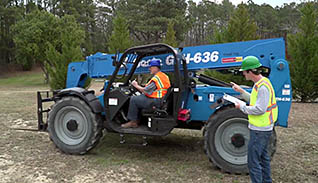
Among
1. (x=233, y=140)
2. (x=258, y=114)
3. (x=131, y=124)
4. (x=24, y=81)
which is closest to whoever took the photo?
(x=258, y=114)

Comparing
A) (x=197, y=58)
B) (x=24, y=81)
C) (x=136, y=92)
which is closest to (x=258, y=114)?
(x=197, y=58)

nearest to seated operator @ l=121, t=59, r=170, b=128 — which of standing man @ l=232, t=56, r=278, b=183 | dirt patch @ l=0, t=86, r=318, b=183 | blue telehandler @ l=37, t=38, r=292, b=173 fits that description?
blue telehandler @ l=37, t=38, r=292, b=173

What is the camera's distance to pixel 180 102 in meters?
4.65

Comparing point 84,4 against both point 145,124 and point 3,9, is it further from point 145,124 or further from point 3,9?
point 145,124

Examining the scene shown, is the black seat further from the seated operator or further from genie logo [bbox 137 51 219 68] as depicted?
genie logo [bbox 137 51 219 68]

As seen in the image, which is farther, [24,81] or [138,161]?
[24,81]

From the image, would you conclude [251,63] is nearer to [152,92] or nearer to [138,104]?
[152,92]

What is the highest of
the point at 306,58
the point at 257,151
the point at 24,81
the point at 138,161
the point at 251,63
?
the point at 306,58

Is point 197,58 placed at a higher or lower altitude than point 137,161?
higher

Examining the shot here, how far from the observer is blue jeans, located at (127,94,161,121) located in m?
4.82

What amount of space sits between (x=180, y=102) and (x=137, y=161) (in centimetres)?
130

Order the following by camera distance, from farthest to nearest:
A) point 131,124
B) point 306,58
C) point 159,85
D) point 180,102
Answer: point 306,58
point 131,124
point 159,85
point 180,102

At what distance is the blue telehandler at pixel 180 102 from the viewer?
171 inches

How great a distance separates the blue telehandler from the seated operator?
0.11 m
